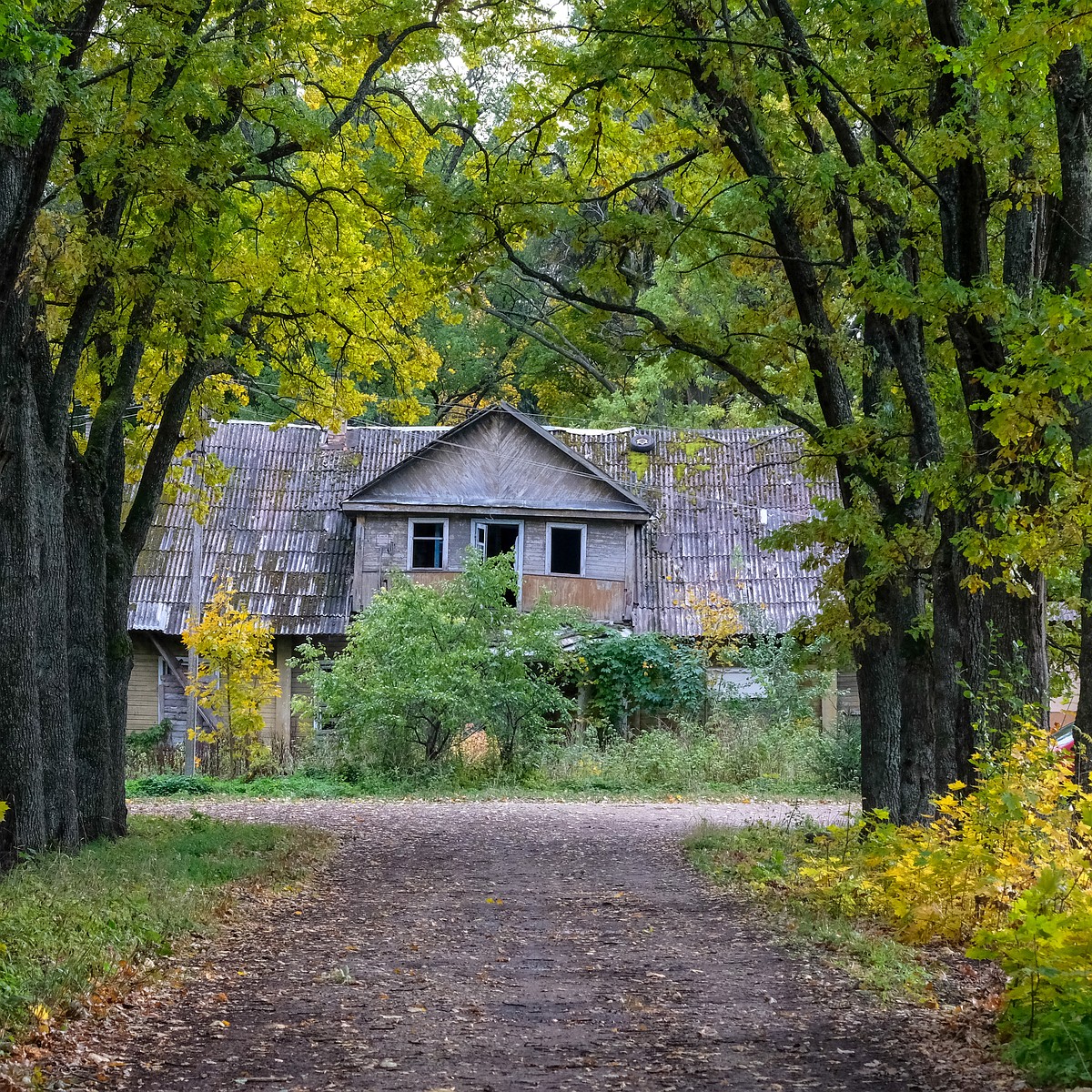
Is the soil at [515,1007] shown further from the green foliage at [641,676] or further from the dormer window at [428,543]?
the dormer window at [428,543]

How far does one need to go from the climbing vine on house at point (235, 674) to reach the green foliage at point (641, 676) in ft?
22.9

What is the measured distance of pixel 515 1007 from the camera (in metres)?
6.96

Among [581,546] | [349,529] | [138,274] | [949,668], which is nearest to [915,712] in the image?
[949,668]

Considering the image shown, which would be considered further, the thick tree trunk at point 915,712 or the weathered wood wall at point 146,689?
the weathered wood wall at point 146,689

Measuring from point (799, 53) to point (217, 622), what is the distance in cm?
1642

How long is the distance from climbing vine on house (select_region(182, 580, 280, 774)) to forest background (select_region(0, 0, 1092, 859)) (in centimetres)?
810

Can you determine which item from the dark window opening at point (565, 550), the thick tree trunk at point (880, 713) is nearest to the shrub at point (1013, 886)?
the thick tree trunk at point (880, 713)

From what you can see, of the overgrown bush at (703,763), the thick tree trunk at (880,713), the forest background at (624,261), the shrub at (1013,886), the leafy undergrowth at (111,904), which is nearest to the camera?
the shrub at (1013,886)

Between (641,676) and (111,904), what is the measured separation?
64.9ft

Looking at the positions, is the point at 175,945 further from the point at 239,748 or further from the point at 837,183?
the point at 239,748

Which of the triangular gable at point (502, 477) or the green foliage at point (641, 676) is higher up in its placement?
the triangular gable at point (502, 477)

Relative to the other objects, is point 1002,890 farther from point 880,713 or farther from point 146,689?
point 146,689

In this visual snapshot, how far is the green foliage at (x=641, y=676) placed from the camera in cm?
2727

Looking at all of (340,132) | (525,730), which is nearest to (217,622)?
(525,730)
